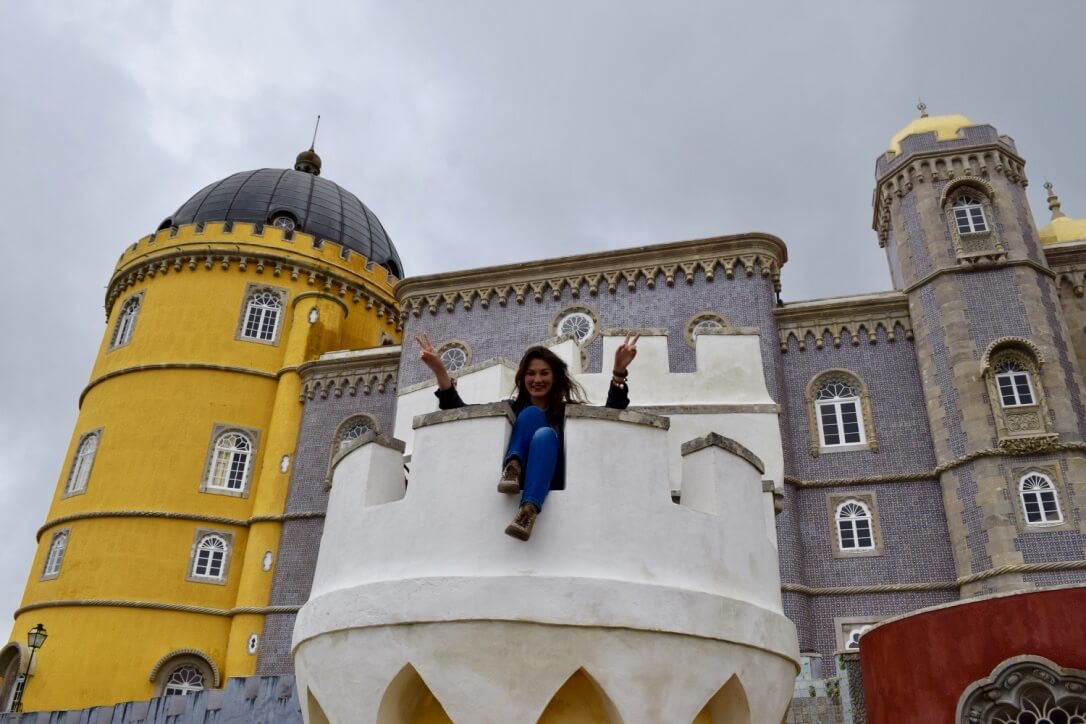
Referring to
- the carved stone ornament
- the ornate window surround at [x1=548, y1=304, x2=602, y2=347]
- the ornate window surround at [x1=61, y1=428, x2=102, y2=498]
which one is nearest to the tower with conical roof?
the ornate window surround at [x1=548, y1=304, x2=602, y2=347]

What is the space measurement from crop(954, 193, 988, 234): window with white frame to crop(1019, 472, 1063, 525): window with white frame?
5683 mm

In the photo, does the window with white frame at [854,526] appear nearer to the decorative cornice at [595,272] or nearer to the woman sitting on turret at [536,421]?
the decorative cornice at [595,272]

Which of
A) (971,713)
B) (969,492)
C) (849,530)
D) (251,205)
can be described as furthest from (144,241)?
(971,713)

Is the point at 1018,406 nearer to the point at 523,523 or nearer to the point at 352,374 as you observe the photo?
the point at 352,374

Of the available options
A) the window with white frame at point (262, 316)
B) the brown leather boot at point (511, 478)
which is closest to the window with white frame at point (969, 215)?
the window with white frame at point (262, 316)

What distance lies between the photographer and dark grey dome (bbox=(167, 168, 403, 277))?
26.0 meters

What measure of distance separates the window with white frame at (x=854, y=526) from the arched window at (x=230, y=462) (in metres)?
14.6

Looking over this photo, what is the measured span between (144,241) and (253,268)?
3.85 meters

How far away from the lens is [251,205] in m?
26.2

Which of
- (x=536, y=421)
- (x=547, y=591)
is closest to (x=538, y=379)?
(x=536, y=421)

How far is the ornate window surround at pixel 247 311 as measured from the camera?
2344 centimetres

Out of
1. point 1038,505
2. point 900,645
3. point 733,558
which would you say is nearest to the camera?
point 733,558

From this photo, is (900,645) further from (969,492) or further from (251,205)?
(251,205)

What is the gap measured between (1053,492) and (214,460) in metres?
18.9
